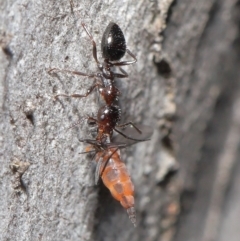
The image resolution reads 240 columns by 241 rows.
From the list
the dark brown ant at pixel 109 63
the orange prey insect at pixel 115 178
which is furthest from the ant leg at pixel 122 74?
the orange prey insect at pixel 115 178

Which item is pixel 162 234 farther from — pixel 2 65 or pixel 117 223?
pixel 2 65

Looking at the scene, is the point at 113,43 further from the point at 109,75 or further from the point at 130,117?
the point at 130,117

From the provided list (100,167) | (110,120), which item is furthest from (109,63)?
(100,167)

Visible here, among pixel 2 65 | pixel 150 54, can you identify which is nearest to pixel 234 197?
pixel 150 54

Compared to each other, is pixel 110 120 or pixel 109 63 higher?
pixel 109 63

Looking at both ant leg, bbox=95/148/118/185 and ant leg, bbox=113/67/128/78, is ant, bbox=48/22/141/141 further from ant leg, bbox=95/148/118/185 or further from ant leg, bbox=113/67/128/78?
ant leg, bbox=95/148/118/185

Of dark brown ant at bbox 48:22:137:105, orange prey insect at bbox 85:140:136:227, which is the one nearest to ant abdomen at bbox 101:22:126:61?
dark brown ant at bbox 48:22:137:105
